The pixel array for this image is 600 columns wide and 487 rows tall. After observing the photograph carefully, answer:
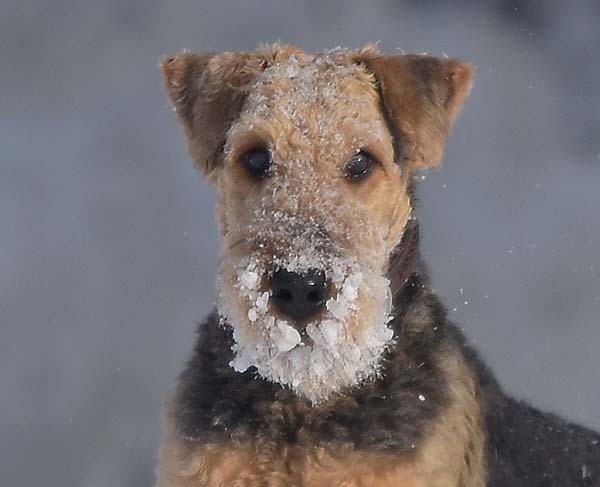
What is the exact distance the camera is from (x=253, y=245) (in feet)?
9.80

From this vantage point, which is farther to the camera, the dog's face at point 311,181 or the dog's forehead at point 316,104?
the dog's forehead at point 316,104

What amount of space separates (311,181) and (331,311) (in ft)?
2.16

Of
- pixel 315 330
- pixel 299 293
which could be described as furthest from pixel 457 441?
pixel 299 293

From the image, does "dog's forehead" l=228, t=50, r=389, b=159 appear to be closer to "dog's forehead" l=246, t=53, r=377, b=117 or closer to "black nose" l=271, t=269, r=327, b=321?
"dog's forehead" l=246, t=53, r=377, b=117

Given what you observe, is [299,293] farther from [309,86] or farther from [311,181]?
[309,86]

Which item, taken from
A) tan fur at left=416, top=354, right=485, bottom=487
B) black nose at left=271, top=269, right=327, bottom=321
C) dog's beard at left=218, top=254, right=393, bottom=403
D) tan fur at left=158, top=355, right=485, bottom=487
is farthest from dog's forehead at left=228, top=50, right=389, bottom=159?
tan fur at left=158, top=355, right=485, bottom=487

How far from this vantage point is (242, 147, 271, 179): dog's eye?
339 centimetres

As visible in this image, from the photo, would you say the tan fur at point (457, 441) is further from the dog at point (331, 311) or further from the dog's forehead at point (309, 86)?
the dog's forehead at point (309, 86)

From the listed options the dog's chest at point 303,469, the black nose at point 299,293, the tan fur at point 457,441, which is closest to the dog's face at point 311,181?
the black nose at point 299,293

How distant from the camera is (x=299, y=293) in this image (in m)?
2.72

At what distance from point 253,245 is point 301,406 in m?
0.62

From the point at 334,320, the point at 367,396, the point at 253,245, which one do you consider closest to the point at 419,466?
the point at 367,396

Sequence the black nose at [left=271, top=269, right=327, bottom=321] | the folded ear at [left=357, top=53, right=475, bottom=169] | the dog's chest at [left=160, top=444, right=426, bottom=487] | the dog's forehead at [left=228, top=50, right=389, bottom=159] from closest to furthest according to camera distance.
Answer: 1. the black nose at [left=271, top=269, right=327, bottom=321]
2. the dog's chest at [left=160, top=444, right=426, bottom=487]
3. the dog's forehead at [left=228, top=50, right=389, bottom=159]
4. the folded ear at [left=357, top=53, right=475, bottom=169]

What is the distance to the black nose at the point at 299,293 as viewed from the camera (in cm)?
271
